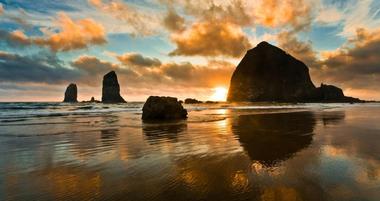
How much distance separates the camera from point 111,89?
479ft

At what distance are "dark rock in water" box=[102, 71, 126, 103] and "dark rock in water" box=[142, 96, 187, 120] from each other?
419ft

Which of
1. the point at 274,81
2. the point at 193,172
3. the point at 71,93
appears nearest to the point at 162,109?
the point at 193,172

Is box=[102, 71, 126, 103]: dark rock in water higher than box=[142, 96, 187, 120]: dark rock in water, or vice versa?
box=[102, 71, 126, 103]: dark rock in water

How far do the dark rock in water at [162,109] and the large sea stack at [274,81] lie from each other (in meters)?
121

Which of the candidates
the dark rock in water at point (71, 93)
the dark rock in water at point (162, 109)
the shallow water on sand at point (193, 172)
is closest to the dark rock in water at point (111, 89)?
the dark rock in water at point (71, 93)

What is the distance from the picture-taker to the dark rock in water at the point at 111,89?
476ft

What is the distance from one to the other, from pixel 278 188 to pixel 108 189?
3242 millimetres

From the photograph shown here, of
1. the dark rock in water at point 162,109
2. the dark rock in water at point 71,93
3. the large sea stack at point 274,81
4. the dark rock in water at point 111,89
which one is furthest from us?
the dark rock in water at point 71,93

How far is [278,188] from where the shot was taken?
4.68 m

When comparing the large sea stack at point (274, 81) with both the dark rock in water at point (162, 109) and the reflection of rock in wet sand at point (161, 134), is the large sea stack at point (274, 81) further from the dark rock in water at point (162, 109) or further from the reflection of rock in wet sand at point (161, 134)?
the reflection of rock in wet sand at point (161, 134)

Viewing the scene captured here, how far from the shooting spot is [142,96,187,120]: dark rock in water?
23703 millimetres

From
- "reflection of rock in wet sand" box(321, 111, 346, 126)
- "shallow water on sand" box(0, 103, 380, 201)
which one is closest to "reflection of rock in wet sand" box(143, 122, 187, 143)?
"shallow water on sand" box(0, 103, 380, 201)

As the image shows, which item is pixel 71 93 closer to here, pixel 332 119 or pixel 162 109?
pixel 162 109

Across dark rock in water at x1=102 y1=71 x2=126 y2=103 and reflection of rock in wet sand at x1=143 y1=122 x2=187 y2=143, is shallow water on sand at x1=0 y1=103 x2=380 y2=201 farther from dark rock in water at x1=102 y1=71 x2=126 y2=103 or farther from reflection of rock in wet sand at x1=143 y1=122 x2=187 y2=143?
dark rock in water at x1=102 y1=71 x2=126 y2=103
